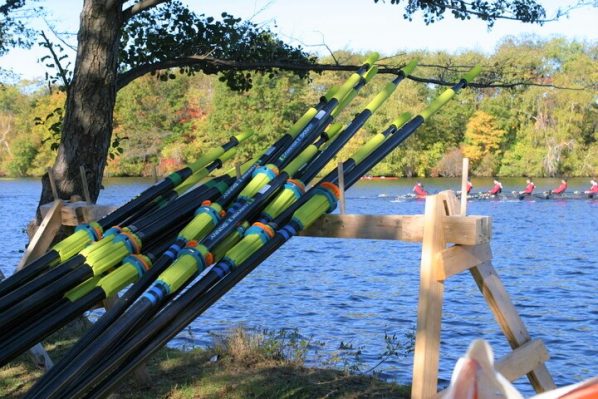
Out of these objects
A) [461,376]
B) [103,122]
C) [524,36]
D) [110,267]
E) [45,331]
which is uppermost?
[524,36]

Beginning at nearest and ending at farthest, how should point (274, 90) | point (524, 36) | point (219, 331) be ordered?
point (219, 331) → point (274, 90) → point (524, 36)

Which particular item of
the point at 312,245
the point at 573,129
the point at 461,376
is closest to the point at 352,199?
the point at 312,245

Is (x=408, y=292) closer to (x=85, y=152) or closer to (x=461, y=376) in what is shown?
(x=85, y=152)

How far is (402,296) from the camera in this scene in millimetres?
14602

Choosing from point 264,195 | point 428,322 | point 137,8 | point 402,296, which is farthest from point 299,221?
point 402,296

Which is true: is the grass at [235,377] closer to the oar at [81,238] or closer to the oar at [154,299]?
the oar at [81,238]

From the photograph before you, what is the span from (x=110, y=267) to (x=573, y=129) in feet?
182

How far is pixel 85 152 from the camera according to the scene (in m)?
7.39

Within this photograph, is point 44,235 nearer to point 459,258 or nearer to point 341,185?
point 341,185

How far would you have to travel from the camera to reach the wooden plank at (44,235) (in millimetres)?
5586

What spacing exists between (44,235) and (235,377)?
1983mm

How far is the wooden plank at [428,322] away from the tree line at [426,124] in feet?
155

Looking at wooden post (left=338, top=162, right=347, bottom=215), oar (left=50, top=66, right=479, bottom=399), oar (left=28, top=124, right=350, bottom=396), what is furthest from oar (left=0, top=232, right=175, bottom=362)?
wooden post (left=338, top=162, right=347, bottom=215)

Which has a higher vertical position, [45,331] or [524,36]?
[524,36]
